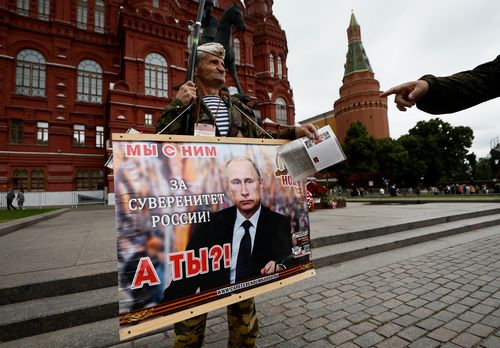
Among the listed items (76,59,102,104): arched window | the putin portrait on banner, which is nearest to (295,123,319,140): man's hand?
the putin portrait on banner

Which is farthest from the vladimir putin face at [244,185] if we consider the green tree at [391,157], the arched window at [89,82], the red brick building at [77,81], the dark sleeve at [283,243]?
the green tree at [391,157]

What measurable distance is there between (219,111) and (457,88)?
5.43 feet

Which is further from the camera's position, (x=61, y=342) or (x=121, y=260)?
(x=61, y=342)

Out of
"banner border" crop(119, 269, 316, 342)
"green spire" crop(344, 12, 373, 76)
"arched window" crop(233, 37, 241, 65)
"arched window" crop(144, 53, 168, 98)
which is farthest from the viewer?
"green spire" crop(344, 12, 373, 76)

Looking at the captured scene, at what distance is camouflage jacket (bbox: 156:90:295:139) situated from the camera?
185cm

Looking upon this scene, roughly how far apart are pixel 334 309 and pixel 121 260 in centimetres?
247

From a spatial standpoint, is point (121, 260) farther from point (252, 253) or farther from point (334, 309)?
point (334, 309)

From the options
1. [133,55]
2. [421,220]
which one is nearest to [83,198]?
[133,55]

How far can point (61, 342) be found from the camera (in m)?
2.30

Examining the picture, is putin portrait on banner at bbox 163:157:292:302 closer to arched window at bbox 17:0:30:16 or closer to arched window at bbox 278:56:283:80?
arched window at bbox 17:0:30:16

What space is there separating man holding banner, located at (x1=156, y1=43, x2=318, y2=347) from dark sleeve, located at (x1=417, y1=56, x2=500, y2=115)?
824 mm

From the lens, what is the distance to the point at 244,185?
1.64m

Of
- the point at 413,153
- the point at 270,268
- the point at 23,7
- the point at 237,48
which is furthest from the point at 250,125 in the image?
the point at 413,153

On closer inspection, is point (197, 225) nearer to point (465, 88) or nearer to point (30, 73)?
point (465, 88)
